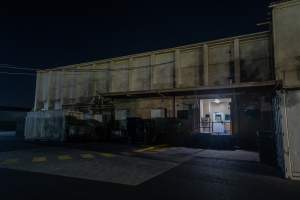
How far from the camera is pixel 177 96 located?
14320 millimetres

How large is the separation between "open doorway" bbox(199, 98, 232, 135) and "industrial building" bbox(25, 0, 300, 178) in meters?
0.07

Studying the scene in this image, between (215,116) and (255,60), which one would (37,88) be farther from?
(255,60)

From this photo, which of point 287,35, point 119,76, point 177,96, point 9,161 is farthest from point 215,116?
point 9,161

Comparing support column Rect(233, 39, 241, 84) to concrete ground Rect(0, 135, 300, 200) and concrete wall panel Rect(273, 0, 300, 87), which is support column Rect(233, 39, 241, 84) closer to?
concrete wall panel Rect(273, 0, 300, 87)

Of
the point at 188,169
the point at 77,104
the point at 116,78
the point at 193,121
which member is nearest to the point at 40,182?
the point at 188,169

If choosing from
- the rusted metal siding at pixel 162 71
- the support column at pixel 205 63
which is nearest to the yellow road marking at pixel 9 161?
the rusted metal siding at pixel 162 71

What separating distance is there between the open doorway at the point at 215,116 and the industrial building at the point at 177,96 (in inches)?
2.8

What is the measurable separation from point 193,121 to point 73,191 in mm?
10676

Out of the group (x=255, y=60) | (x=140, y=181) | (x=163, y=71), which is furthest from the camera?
(x=163, y=71)

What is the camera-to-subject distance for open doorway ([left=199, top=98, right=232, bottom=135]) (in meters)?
14.6

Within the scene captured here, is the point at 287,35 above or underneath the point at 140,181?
above

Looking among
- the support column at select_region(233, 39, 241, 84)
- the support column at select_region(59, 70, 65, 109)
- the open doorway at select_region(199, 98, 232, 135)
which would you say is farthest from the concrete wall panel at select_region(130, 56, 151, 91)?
the support column at select_region(59, 70, 65, 109)

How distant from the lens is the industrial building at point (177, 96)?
12.0m

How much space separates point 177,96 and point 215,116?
4210mm
